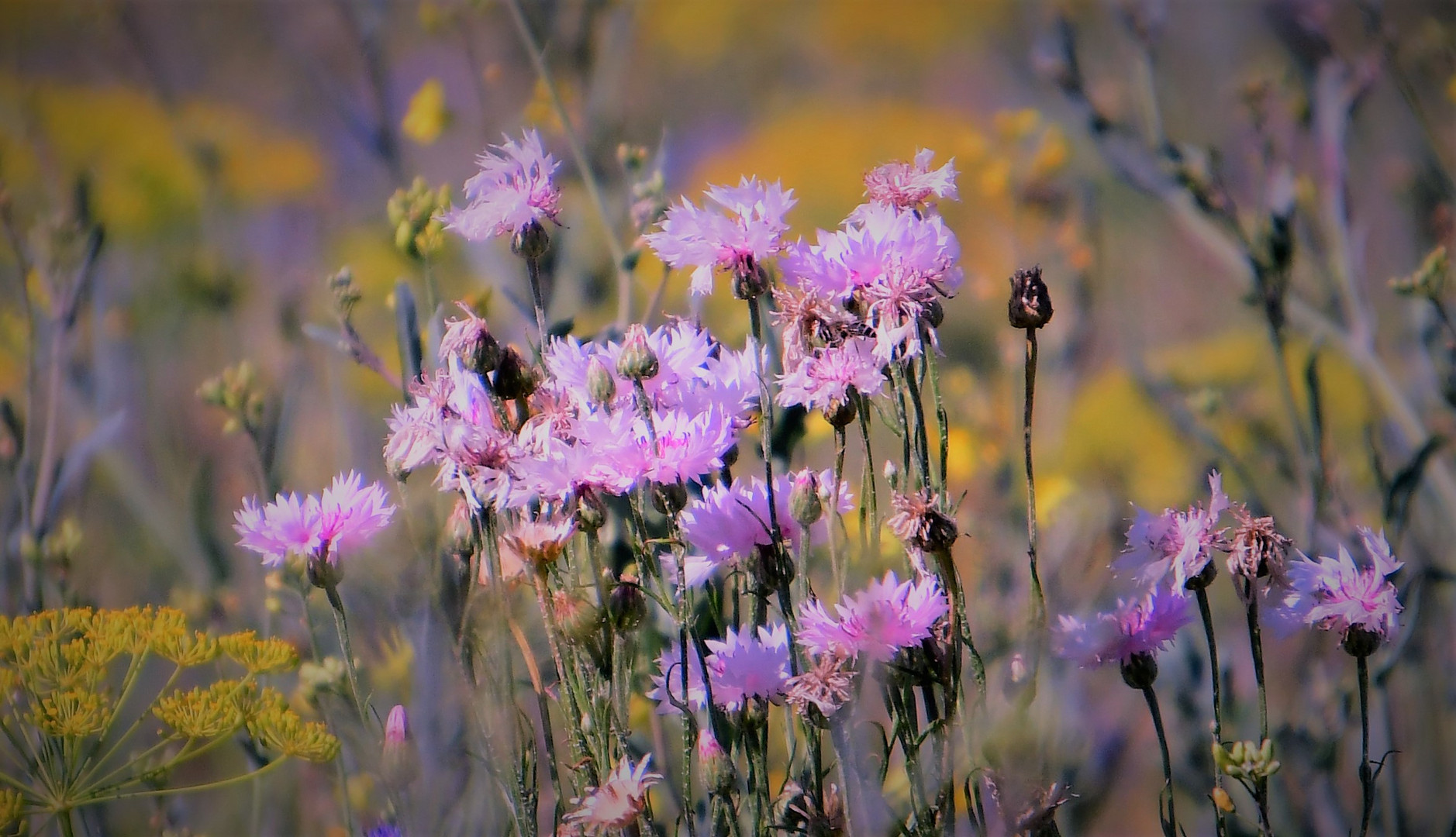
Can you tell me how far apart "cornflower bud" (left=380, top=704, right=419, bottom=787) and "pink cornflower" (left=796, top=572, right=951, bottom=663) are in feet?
0.42

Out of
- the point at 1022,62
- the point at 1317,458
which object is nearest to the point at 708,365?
the point at 1317,458

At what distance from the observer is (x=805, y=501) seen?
11.7 inches

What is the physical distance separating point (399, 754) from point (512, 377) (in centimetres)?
12

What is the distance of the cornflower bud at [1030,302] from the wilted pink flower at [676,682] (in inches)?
5.6

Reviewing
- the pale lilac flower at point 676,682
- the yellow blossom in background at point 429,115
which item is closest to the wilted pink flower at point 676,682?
the pale lilac flower at point 676,682

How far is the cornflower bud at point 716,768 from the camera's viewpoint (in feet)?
0.94

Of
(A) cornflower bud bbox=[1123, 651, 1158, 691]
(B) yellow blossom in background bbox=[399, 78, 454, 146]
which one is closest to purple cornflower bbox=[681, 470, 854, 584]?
(A) cornflower bud bbox=[1123, 651, 1158, 691]

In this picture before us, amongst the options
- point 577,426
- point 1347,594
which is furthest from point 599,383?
point 1347,594

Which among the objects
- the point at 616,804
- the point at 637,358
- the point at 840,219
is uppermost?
the point at 840,219

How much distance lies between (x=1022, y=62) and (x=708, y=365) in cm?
127

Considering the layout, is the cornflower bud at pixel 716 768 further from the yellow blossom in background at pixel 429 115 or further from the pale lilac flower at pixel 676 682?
the yellow blossom in background at pixel 429 115

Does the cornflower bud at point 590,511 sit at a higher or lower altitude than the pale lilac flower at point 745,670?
higher

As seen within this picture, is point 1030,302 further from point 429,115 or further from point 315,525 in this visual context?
point 429,115

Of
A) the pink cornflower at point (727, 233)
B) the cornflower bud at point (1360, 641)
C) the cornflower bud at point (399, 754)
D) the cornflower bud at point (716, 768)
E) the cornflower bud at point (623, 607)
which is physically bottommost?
the cornflower bud at point (716, 768)
